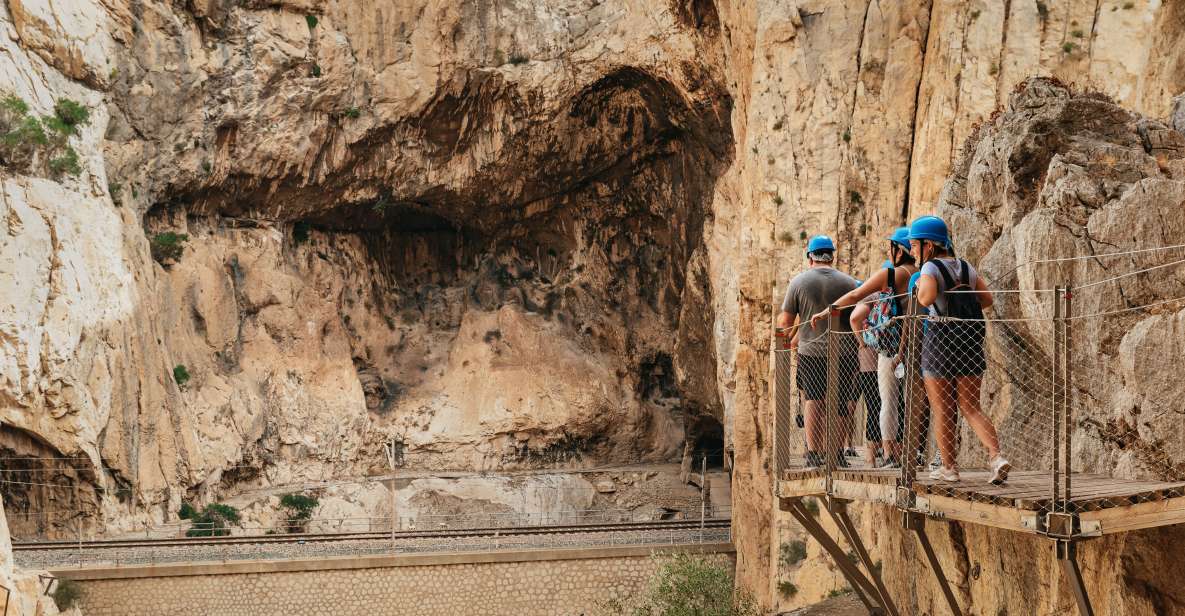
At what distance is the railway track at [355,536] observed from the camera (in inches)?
985

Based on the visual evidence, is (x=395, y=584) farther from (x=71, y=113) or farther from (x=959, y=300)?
(x=959, y=300)

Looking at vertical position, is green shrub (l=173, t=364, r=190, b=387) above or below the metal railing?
below

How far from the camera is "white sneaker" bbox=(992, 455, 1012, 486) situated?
6246 mm

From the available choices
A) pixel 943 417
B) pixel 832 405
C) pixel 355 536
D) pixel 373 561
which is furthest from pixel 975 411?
pixel 355 536

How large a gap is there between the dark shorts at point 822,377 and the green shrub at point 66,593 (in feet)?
61.2

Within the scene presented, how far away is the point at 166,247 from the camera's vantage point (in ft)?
107

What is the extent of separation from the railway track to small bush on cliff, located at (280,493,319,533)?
5.51 metres

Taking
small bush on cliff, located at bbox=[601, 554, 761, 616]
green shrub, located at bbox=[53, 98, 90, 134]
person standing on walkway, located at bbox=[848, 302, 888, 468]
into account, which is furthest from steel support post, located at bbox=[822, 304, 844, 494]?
green shrub, located at bbox=[53, 98, 90, 134]

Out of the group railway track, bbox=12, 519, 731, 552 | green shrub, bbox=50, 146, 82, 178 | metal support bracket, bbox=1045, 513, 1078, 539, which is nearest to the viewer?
metal support bracket, bbox=1045, 513, 1078, 539

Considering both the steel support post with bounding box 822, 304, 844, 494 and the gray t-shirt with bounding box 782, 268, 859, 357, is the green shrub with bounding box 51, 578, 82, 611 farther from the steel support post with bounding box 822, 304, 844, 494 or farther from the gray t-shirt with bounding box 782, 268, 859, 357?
the steel support post with bounding box 822, 304, 844, 494

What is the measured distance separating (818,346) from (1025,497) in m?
3.05

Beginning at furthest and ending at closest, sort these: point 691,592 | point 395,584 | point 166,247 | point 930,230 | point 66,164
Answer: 1. point 166,247
2. point 66,164
3. point 395,584
4. point 691,592
5. point 930,230

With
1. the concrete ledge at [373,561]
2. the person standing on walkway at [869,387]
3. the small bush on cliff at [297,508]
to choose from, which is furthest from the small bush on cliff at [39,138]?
the person standing on walkway at [869,387]

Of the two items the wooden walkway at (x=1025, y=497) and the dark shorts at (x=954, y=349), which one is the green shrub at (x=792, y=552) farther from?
the dark shorts at (x=954, y=349)
